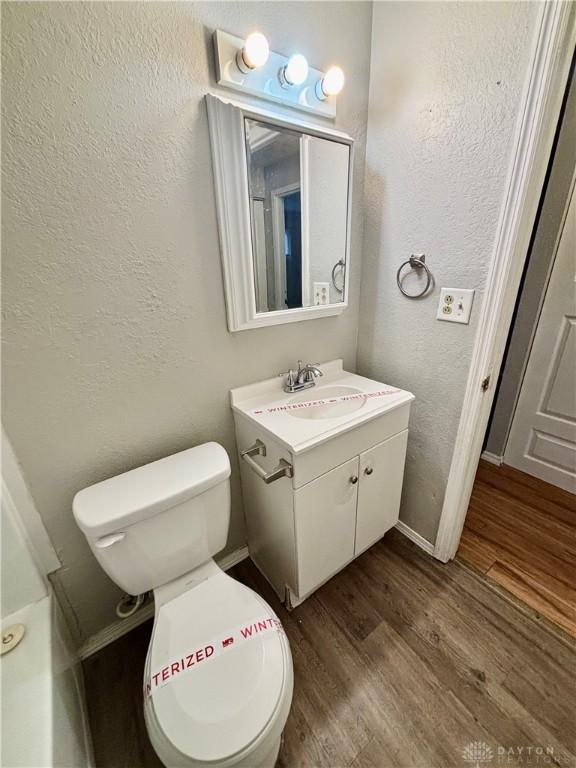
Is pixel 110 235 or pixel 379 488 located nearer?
pixel 110 235

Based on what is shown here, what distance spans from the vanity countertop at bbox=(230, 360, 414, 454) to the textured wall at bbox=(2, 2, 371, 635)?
6.8 inches

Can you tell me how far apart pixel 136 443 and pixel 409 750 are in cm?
121

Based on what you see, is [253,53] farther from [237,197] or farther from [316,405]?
[316,405]

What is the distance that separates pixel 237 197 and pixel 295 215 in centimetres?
25

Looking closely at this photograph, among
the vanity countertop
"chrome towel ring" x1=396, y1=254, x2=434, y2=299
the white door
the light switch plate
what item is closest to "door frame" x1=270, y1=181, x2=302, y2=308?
the vanity countertop

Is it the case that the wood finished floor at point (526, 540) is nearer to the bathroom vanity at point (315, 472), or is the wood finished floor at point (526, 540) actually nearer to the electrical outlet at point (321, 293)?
the bathroom vanity at point (315, 472)

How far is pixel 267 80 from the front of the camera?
981 millimetres

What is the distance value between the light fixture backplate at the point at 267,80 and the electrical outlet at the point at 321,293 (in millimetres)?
583

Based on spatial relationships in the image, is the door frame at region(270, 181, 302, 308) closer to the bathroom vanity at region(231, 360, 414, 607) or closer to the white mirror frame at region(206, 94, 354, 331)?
the white mirror frame at region(206, 94, 354, 331)

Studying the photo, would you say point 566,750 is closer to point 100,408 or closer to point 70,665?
point 70,665

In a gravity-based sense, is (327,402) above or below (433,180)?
below

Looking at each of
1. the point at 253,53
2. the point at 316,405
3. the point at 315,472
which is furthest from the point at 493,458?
the point at 253,53

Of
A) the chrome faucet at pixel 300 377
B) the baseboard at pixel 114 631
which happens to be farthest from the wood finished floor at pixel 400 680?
the chrome faucet at pixel 300 377

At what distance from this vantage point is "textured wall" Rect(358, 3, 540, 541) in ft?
3.05
